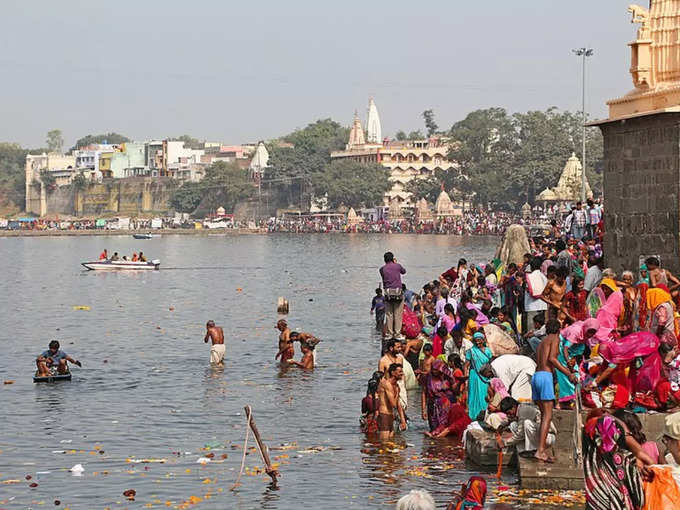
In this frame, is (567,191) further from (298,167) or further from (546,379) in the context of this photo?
(298,167)

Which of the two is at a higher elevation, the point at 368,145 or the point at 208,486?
the point at 368,145

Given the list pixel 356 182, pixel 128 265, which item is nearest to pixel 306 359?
pixel 128 265

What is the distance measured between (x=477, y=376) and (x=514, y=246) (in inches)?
400

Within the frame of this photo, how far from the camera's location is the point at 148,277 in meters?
57.1

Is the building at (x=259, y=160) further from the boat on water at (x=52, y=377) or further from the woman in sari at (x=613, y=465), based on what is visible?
the woman in sari at (x=613, y=465)

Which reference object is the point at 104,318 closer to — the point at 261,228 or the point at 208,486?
the point at 208,486

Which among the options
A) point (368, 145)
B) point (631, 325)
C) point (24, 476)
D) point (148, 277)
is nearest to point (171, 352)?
point (24, 476)

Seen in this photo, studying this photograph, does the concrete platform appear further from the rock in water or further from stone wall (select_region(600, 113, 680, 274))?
the rock in water

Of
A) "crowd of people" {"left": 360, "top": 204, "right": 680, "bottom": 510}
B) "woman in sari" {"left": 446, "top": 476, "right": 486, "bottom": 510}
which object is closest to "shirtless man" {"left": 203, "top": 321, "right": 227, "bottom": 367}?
"crowd of people" {"left": 360, "top": 204, "right": 680, "bottom": 510}

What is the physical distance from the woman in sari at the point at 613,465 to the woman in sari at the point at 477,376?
5837mm

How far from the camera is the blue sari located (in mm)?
13406

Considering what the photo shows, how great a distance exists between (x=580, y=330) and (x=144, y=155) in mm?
172037

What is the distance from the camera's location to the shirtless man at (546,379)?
11617 millimetres

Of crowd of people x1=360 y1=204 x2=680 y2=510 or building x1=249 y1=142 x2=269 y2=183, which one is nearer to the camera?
crowd of people x1=360 y1=204 x2=680 y2=510
